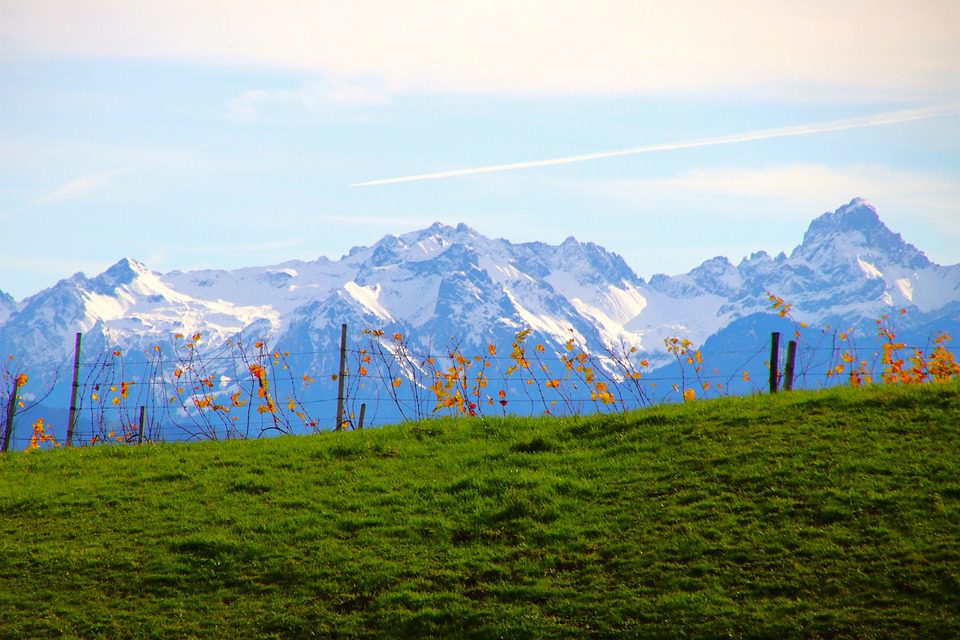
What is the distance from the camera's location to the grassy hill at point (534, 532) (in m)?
13.3

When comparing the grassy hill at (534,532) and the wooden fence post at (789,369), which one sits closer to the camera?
the grassy hill at (534,532)

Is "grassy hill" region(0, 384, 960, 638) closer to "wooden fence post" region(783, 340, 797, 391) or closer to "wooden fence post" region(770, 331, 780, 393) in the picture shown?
"wooden fence post" region(770, 331, 780, 393)

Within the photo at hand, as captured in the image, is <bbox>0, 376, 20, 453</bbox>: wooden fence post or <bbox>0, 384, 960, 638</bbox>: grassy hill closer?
<bbox>0, 384, 960, 638</bbox>: grassy hill

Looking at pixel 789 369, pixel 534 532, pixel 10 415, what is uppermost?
pixel 789 369

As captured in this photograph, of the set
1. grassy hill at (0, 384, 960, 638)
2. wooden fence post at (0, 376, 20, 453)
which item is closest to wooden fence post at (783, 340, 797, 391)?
grassy hill at (0, 384, 960, 638)

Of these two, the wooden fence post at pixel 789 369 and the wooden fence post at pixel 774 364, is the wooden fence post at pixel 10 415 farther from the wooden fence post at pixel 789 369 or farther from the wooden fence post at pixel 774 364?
the wooden fence post at pixel 789 369

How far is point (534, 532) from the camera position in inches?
621

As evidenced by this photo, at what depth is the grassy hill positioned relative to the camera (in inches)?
524

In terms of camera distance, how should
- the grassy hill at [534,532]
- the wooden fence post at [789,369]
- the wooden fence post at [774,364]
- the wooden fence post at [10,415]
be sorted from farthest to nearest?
the wooden fence post at [10,415]
the wooden fence post at [789,369]
the wooden fence post at [774,364]
the grassy hill at [534,532]

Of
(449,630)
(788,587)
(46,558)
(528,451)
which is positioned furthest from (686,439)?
(46,558)

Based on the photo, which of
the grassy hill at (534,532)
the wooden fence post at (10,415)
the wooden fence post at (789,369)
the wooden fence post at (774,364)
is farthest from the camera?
the wooden fence post at (10,415)

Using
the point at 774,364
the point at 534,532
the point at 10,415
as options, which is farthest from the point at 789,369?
the point at 10,415

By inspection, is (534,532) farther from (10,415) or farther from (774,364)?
(10,415)

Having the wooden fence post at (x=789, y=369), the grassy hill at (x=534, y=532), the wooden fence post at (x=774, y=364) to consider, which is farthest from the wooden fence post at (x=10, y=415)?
the wooden fence post at (x=789, y=369)
